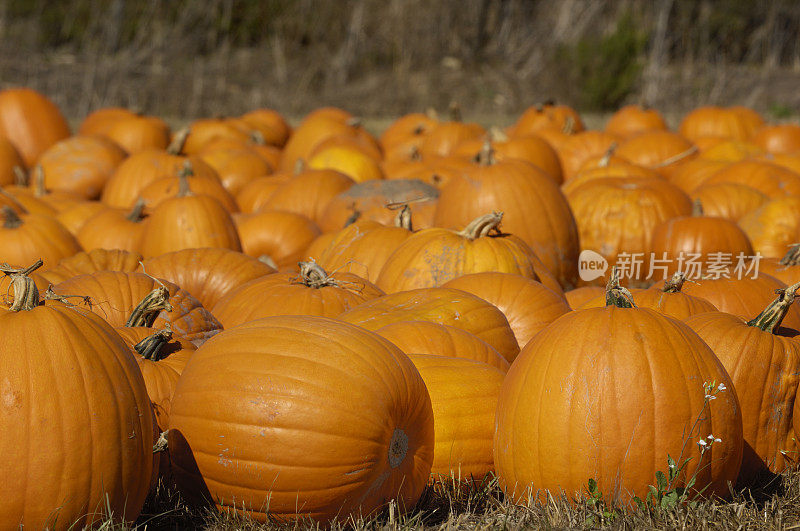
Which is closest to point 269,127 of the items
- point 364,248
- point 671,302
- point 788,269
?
point 364,248

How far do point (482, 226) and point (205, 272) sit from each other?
4.54 ft

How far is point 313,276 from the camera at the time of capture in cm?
367

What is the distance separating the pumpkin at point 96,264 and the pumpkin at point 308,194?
2004mm

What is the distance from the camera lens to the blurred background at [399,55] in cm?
1480

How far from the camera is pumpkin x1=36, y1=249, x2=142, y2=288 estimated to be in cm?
425

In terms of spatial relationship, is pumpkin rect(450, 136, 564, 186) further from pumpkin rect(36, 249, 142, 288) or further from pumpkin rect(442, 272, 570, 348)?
pumpkin rect(442, 272, 570, 348)

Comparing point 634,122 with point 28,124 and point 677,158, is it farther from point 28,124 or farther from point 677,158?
point 28,124

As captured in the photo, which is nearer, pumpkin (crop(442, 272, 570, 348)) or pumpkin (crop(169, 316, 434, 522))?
pumpkin (crop(169, 316, 434, 522))

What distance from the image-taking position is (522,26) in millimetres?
20062

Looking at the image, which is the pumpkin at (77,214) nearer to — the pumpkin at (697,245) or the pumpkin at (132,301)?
the pumpkin at (132,301)

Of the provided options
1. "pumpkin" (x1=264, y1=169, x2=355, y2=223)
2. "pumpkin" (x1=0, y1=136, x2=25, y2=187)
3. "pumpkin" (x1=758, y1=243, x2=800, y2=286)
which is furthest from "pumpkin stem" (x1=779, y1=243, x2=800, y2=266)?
"pumpkin" (x1=0, y1=136, x2=25, y2=187)

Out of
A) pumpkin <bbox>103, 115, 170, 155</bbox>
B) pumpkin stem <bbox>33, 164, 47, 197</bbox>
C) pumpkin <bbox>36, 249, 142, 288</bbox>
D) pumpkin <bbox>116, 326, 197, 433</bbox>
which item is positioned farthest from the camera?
pumpkin <bbox>103, 115, 170, 155</bbox>

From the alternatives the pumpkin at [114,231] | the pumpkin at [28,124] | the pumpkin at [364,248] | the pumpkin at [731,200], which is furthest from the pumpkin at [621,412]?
the pumpkin at [28,124]

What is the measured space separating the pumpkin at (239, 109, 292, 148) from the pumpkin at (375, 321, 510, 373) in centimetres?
732
